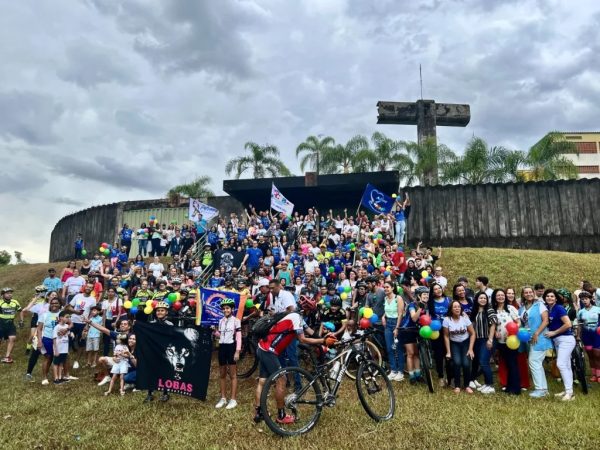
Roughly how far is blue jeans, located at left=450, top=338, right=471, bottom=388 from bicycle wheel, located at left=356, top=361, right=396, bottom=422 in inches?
74.8

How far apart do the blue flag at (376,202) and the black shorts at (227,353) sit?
11.8 metres

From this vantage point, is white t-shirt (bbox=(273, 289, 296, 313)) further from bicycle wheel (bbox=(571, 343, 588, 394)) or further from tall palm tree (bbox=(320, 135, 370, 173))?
tall palm tree (bbox=(320, 135, 370, 173))

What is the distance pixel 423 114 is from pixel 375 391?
25279mm

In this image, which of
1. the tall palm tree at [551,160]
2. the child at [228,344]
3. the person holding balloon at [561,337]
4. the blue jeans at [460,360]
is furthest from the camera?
the tall palm tree at [551,160]

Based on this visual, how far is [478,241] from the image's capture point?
20891mm

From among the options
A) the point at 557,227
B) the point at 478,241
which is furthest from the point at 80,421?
the point at 557,227

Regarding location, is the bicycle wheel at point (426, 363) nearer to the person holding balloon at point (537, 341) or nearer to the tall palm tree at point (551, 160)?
the person holding balloon at point (537, 341)

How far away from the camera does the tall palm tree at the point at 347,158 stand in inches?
1220

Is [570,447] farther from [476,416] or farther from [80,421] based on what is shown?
[80,421]

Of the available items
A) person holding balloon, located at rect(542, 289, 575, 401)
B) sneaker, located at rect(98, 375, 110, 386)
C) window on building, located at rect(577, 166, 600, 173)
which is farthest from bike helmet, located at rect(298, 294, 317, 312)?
window on building, located at rect(577, 166, 600, 173)

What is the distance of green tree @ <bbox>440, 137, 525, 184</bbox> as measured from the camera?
24422 mm

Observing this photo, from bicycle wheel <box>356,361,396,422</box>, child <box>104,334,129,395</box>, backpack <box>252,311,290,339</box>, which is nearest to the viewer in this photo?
bicycle wheel <box>356,361,396,422</box>

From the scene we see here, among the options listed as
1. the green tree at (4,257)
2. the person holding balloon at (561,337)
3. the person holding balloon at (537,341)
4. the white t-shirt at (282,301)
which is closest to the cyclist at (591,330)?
the person holding balloon at (561,337)

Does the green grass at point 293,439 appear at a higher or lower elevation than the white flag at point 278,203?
lower
